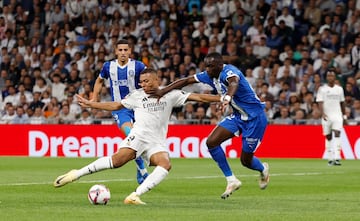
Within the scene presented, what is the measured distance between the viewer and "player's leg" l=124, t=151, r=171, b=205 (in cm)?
1297

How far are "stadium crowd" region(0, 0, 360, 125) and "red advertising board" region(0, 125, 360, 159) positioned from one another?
0.89ft

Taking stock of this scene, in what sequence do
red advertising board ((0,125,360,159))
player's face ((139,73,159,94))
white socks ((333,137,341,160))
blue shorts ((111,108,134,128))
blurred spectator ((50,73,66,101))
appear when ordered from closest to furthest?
player's face ((139,73,159,94)) < blue shorts ((111,108,134,128)) < white socks ((333,137,341,160)) < red advertising board ((0,125,360,159)) < blurred spectator ((50,73,66,101))

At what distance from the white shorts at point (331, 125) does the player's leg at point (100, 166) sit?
12753mm

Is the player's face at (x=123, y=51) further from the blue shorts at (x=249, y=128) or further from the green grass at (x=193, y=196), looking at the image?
the blue shorts at (x=249, y=128)

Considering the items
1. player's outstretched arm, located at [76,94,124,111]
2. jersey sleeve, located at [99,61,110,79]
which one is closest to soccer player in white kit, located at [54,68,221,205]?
player's outstretched arm, located at [76,94,124,111]

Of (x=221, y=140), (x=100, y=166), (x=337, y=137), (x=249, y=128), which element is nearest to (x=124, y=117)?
(x=221, y=140)

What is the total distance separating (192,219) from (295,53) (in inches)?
754

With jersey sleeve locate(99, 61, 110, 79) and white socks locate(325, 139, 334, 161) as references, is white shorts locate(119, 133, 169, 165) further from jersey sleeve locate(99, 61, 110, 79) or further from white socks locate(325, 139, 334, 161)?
white socks locate(325, 139, 334, 161)

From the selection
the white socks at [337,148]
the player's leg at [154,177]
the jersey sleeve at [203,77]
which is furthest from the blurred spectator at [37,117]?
the player's leg at [154,177]

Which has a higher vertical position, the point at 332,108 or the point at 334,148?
the point at 332,108

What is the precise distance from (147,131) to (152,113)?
265 millimetres

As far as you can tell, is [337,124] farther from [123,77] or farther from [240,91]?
[240,91]

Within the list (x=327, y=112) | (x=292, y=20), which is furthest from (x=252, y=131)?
(x=292, y=20)

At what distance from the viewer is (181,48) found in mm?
31438
